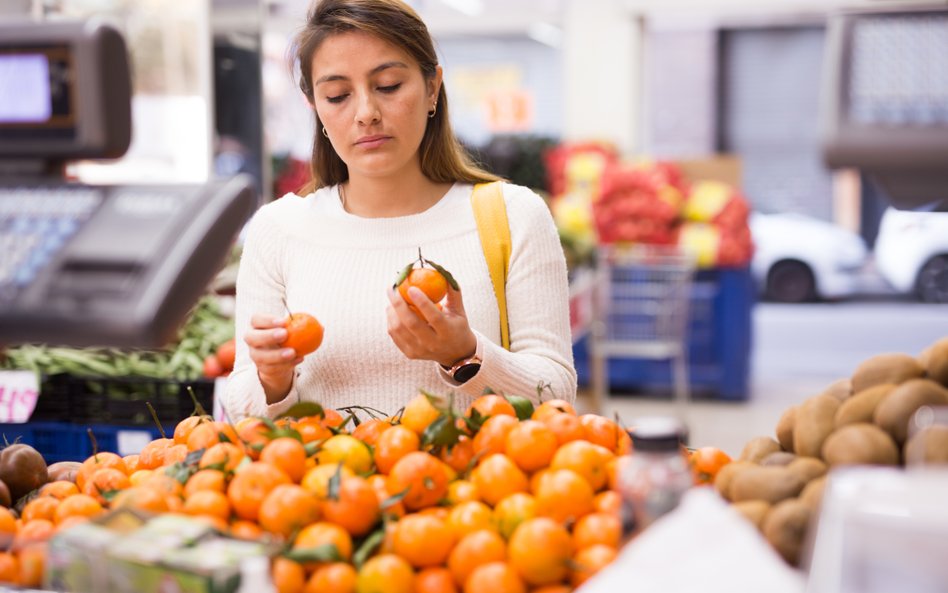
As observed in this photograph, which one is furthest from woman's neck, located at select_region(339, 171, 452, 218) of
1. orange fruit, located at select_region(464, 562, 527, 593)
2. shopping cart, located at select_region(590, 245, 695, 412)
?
shopping cart, located at select_region(590, 245, 695, 412)

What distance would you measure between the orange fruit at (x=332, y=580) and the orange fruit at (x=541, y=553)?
0.20 metres

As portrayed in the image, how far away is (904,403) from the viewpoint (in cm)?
134

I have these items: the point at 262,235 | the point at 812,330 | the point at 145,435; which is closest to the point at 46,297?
the point at 262,235

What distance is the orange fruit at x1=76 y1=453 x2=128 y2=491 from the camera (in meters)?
1.68

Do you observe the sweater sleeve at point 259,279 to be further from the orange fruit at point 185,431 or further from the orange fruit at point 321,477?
the orange fruit at point 321,477

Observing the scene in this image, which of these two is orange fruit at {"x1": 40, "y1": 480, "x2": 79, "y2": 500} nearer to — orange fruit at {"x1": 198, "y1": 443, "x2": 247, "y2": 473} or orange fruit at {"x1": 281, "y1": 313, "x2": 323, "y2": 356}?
orange fruit at {"x1": 198, "y1": 443, "x2": 247, "y2": 473}

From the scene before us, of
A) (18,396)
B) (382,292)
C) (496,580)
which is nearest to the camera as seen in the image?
(496,580)

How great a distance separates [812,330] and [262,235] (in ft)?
29.9

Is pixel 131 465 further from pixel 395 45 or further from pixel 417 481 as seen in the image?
pixel 395 45

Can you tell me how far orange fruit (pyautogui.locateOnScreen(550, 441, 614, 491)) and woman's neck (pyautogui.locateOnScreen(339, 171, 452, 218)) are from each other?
95 centimetres

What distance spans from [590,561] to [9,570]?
75cm

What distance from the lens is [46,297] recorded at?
1199mm

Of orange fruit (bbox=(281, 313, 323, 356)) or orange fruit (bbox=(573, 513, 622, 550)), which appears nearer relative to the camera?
orange fruit (bbox=(573, 513, 622, 550))

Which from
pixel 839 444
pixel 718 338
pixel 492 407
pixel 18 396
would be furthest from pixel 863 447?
pixel 718 338
